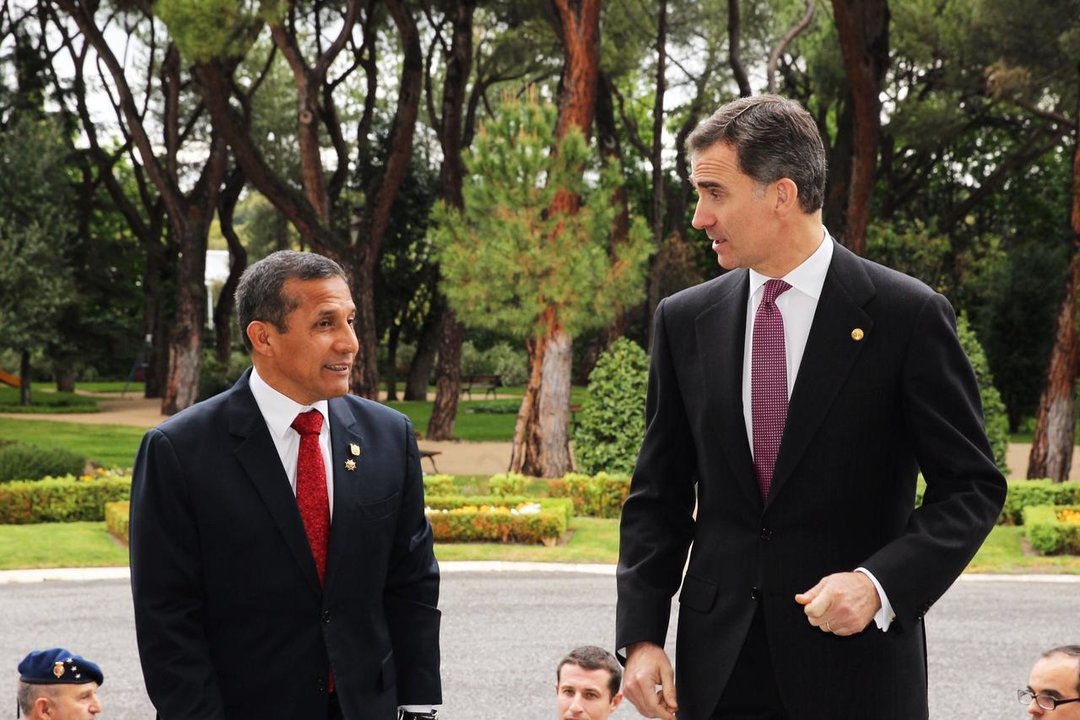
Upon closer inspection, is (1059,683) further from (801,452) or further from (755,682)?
(801,452)

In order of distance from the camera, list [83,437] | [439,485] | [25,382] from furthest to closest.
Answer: [25,382], [83,437], [439,485]

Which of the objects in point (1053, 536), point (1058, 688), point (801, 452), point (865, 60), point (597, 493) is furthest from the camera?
point (865, 60)

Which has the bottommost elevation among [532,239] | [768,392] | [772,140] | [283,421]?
[283,421]

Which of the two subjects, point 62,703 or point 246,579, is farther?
point 62,703

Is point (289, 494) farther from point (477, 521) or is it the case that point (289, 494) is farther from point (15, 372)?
point (15, 372)

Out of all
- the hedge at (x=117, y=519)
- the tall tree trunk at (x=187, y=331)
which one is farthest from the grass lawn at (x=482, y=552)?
the tall tree trunk at (x=187, y=331)

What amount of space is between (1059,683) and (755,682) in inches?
113

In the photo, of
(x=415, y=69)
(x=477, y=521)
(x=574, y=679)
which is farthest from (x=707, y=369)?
(x=415, y=69)

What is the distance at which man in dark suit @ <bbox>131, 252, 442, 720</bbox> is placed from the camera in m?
3.82

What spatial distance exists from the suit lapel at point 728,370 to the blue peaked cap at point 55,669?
412cm

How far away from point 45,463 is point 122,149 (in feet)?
73.4

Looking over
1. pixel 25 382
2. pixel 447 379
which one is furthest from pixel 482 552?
pixel 25 382

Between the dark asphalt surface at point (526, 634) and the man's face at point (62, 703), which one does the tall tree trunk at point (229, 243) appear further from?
the man's face at point (62, 703)

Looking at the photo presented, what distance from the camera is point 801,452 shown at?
3061 millimetres
